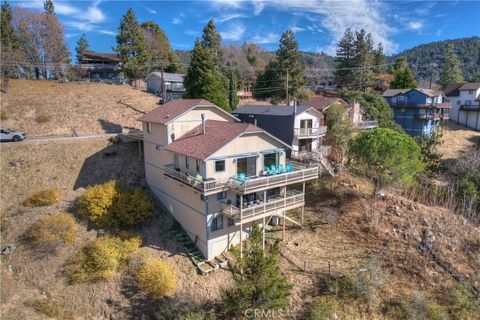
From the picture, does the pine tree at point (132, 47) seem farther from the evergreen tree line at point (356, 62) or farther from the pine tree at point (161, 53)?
the evergreen tree line at point (356, 62)

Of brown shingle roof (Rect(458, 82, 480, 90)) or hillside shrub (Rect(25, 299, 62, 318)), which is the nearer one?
hillside shrub (Rect(25, 299, 62, 318))

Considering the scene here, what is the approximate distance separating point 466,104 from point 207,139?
55989mm

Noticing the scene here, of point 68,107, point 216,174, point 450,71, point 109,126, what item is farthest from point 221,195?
point 450,71

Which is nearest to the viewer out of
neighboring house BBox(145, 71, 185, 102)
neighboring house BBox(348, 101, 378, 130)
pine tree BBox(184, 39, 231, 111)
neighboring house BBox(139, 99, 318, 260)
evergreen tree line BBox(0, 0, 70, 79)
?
neighboring house BBox(139, 99, 318, 260)

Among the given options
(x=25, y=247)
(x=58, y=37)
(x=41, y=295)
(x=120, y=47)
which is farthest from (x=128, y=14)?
(x=41, y=295)

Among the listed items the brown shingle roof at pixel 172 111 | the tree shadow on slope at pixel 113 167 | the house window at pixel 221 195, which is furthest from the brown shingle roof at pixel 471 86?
the tree shadow on slope at pixel 113 167

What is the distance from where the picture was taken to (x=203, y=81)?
35.2 meters

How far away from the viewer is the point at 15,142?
1235 inches

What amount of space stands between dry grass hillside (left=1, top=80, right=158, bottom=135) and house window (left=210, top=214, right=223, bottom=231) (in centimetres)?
2319

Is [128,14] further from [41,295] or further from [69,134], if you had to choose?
[41,295]

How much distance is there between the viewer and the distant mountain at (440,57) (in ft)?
457

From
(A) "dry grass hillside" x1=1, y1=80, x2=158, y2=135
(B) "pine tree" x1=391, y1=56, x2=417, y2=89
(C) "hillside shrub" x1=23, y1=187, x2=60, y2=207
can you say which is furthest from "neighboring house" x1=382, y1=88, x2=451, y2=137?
(C) "hillside shrub" x1=23, y1=187, x2=60, y2=207

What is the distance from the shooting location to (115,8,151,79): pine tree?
5391cm

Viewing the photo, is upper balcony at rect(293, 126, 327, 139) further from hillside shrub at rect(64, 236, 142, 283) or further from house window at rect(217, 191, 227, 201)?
hillside shrub at rect(64, 236, 142, 283)
